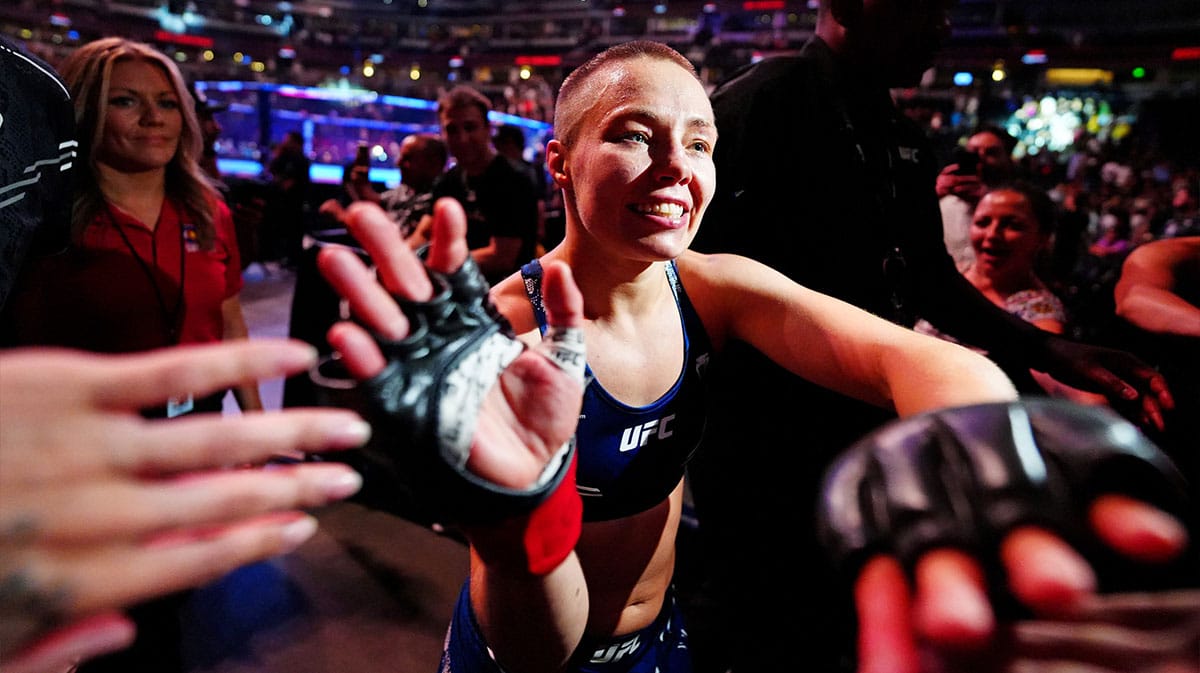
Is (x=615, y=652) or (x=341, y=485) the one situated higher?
(x=341, y=485)

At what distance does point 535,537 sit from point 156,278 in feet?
6.18

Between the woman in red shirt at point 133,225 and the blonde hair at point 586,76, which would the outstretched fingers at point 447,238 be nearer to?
the blonde hair at point 586,76

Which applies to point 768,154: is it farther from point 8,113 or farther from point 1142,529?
point 8,113

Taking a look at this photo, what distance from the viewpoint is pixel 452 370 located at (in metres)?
0.73

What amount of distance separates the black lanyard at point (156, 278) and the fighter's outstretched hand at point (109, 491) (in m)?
1.82

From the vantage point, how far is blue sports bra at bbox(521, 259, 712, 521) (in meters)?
1.26

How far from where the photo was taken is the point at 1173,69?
22.2 meters

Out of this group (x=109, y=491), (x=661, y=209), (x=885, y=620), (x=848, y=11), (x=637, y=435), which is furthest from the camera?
(x=848, y=11)

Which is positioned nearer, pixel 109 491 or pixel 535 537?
pixel 109 491

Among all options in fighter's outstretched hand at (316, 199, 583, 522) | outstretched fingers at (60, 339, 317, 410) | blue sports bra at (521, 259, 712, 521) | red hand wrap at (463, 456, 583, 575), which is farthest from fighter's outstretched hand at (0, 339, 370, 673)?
blue sports bra at (521, 259, 712, 521)

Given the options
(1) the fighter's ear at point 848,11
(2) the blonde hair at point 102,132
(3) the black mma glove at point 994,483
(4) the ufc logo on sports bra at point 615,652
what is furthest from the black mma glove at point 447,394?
(2) the blonde hair at point 102,132

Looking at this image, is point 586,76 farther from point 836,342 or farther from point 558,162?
point 836,342

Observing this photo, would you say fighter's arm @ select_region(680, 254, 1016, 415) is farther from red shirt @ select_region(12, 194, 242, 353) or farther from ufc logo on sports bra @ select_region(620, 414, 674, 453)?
red shirt @ select_region(12, 194, 242, 353)

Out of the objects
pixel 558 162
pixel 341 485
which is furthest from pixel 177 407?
pixel 341 485
